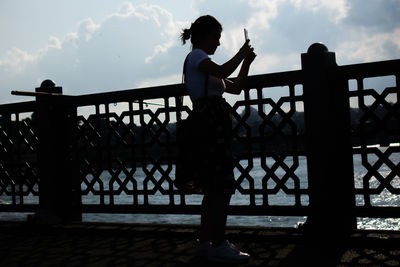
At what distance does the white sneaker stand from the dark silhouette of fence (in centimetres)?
76

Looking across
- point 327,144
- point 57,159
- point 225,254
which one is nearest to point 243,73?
point 327,144

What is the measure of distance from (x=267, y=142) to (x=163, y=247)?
4.27 feet

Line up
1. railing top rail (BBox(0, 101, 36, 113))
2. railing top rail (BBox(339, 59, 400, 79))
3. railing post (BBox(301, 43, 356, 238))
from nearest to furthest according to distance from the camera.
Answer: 1. railing top rail (BBox(339, 59, 400, 79))
2. railing post (BBox(301, 43, 356, 238))
3. railing top rail (BBox(0, 101, 36, 113))

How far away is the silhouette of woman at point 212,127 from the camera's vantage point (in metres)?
3.26

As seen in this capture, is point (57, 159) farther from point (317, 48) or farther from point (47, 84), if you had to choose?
point (317, 48)

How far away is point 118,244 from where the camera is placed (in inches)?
167

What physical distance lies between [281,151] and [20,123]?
3.19 meters

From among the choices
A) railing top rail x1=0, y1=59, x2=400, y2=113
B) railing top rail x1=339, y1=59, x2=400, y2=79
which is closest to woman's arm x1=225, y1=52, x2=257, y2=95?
railing top rail x1=0, y1=59, x2=400, y2=113

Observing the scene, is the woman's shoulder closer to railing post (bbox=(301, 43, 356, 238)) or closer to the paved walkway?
railing post (bbox=(301, 43, 356, 238))

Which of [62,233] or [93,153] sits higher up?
[93,153]

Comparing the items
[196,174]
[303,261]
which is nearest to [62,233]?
[196,174]

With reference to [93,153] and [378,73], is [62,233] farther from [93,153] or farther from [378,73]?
[378,73]

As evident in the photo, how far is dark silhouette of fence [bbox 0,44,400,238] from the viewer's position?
4.01 metres

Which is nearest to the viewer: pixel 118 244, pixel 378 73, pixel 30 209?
pixel 378 73
